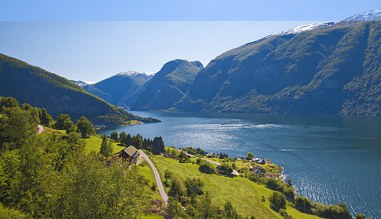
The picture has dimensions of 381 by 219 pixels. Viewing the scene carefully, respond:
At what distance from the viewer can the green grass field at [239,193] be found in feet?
273

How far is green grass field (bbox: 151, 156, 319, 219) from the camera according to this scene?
273ft

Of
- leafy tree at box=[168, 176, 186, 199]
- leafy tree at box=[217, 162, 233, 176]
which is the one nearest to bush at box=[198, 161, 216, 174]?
leafy tree at box=[217, 162, 233, 176]

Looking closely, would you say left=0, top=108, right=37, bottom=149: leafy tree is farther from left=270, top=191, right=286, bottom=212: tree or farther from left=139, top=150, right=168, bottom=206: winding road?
left=270, top=191, right=286, bottom=212: tree

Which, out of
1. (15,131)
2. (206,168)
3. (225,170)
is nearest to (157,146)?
(206,168)

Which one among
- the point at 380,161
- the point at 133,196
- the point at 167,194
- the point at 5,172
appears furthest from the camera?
the point at 380,161

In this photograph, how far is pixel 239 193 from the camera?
95.4m

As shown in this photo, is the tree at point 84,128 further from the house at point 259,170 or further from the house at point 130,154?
the house at point 259,170

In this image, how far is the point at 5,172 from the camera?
133ft

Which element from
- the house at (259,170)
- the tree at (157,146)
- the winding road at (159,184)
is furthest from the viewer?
the house at (259,170)

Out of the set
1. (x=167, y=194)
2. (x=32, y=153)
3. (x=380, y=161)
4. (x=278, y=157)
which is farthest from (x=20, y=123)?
(x=380, y=161)

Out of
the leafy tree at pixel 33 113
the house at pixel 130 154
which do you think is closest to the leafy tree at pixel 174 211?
the house at pixel 130 154

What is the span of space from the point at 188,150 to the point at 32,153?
138m

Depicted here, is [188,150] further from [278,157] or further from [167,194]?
[167,194]

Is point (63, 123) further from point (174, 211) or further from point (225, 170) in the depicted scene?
point (174, 211)
